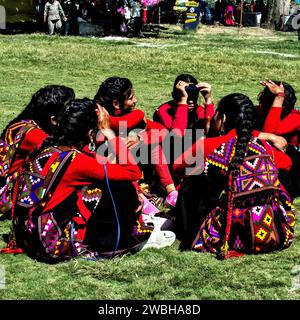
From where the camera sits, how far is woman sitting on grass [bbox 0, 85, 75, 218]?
4902 mm

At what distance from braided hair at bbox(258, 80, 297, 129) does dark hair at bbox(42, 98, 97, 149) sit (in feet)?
6.47

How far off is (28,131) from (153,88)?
820cm

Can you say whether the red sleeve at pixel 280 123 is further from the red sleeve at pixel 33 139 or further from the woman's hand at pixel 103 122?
the red sleeve at pixel 33 139

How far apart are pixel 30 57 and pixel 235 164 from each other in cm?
1320

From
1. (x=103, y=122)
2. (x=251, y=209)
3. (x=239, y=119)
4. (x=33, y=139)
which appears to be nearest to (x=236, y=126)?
(x=239, y=119)

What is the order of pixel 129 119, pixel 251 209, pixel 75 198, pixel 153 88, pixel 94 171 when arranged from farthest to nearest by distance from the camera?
pixel 153 88 < pixel 129 119 < pixel 251 209 < pixel 75 198 < pixel 94 171

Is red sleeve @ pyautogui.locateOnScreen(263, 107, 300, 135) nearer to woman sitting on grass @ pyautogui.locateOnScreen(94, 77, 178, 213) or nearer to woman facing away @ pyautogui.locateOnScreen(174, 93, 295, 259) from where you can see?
woman facing away @ pyautogui.locateOnScreen(174, 93, 295, 259)

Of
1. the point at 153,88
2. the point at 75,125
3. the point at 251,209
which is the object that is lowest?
the point at 153,88

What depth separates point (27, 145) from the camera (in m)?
4.93

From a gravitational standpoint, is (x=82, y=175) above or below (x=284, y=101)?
below

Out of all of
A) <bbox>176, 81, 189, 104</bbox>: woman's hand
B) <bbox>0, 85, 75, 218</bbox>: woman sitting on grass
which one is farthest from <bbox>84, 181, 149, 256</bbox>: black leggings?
<bbox>176, 81, 189, 104</bbox>: woman's hand

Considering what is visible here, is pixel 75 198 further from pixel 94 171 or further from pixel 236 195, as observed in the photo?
pixel 236 195

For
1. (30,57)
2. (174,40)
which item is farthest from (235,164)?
(174,40)

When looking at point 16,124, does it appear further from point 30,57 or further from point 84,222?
point 30,57
